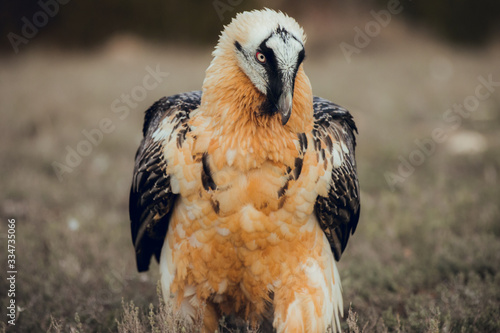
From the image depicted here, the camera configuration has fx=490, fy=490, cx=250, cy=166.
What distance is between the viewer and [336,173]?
10.5ft

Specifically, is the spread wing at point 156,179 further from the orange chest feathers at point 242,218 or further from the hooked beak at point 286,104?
the hooked beak at point 286,104

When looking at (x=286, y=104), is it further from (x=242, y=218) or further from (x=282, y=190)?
(x=242, y=218)

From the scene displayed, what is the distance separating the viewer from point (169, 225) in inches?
133

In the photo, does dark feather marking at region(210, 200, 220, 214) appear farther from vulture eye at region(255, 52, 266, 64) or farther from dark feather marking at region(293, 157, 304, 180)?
vulture eye at region(255, 52, 266, 64)

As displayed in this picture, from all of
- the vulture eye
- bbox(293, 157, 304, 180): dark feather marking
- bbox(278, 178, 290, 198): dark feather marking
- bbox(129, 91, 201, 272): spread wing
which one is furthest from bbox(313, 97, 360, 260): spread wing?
bbox(129, 91, 201, 272): spread wing

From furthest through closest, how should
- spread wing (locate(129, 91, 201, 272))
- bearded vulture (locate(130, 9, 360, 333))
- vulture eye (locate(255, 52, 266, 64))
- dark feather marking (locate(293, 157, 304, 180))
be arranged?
spread wing (locate(129, 91, 201, 272)) → dark feather marking (locate(293, 157, 304, 180)) → bearded vulture (locate(130, 9, 360, 333)) → vulture eye (locate(255, 52, 266, 64))

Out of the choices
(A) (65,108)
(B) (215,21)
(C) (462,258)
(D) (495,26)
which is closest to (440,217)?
(C) (462,258)

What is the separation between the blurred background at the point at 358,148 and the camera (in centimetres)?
420

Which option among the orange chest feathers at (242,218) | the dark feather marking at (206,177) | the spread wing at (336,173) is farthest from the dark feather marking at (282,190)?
the dark feather marking at (206,177)

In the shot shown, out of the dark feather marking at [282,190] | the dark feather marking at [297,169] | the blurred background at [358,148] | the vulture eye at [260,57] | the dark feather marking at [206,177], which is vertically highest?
the vulture eye at [260,57]

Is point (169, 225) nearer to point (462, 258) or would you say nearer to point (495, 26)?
point (462, 258)

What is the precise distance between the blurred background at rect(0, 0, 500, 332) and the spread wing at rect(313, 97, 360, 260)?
25.5 inches

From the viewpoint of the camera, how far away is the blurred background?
4195 mm

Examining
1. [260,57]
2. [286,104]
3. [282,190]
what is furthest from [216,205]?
[260,57]
